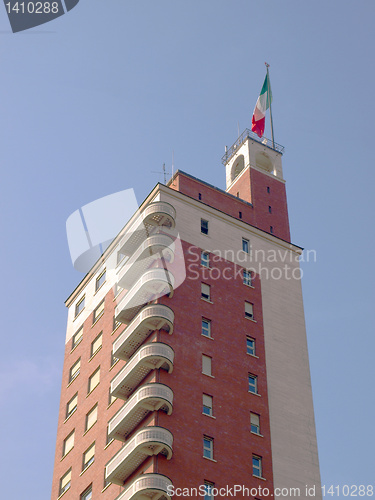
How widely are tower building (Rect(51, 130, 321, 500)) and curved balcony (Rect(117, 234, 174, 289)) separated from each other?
4.1 inches

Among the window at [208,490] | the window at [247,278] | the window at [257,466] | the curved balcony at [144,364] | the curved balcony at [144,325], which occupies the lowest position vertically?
the window at [208,490]

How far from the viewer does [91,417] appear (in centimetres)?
7938

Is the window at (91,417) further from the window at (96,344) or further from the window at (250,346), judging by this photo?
the window at (250,346)

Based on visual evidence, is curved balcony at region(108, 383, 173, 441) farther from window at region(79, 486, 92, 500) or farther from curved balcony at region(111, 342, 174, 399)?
window at region(79, 486, 92, 500)

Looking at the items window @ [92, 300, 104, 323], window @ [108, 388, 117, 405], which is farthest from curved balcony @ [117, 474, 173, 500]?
window @ [92, 300, 104, 323]

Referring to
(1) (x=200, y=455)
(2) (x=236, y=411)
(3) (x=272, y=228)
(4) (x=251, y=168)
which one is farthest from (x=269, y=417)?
(4) (x=251, y=168)

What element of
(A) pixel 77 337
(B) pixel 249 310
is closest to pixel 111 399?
(B) pixel 249 310

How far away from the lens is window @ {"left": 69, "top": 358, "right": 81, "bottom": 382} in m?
86.6

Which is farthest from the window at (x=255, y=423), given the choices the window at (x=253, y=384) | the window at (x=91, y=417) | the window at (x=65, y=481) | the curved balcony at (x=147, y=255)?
the window at (x=65, y=481)

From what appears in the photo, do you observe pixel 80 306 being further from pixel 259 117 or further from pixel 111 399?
pixel 259 117

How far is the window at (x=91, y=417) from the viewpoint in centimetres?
7862

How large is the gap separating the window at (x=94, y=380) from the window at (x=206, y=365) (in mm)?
10412

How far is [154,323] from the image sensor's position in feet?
246

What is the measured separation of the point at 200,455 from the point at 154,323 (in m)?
10.9
